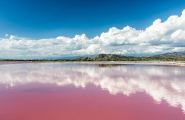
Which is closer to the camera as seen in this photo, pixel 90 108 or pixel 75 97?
pixel 90 108

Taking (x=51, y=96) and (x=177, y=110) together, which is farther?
(x=51, y=96)

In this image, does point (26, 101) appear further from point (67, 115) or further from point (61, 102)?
point (67, 115)

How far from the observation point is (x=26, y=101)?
10.9 m

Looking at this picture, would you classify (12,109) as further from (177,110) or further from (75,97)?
(177,110)

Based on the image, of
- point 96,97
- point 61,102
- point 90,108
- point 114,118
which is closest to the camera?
point 114,118

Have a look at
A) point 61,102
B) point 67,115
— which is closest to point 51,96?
point 61,102

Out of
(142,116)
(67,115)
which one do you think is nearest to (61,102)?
(67,115)

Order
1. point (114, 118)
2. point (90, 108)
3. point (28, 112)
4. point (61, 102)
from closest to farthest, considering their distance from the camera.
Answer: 1. point (114, 118)
2. point (28, 112)
3. point (90, 108)
4. point (61, 102)

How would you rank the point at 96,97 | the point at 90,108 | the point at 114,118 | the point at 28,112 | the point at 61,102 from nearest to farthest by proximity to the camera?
the point at 114,118, the point at 28,112, the point at 90,108, the point at 61,102, the point at 96,97

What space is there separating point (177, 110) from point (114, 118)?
4.58 metres

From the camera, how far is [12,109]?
9.16 m

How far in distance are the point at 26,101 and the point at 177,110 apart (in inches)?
452

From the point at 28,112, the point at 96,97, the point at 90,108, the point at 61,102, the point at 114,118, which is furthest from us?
the point at 96,97

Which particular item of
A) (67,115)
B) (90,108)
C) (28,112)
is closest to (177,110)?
(90,108)
